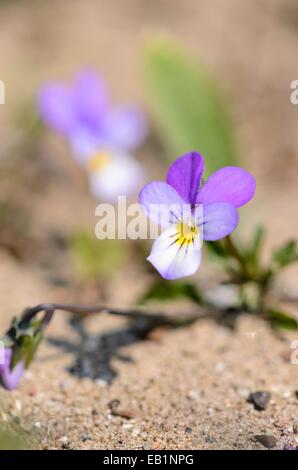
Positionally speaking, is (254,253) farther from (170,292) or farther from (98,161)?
(98,161)

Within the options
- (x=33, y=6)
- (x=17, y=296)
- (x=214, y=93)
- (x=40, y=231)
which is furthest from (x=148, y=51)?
(x=33, y=6)

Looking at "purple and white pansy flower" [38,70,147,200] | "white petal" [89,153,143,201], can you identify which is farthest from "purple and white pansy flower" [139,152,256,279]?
"white petal" [89,153,143,201]

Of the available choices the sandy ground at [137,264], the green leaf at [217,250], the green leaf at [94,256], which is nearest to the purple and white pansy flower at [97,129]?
the sandy ground at [137,264]

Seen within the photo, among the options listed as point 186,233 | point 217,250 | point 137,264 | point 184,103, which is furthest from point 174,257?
point 184,103

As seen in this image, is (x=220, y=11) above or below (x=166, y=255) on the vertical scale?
above
